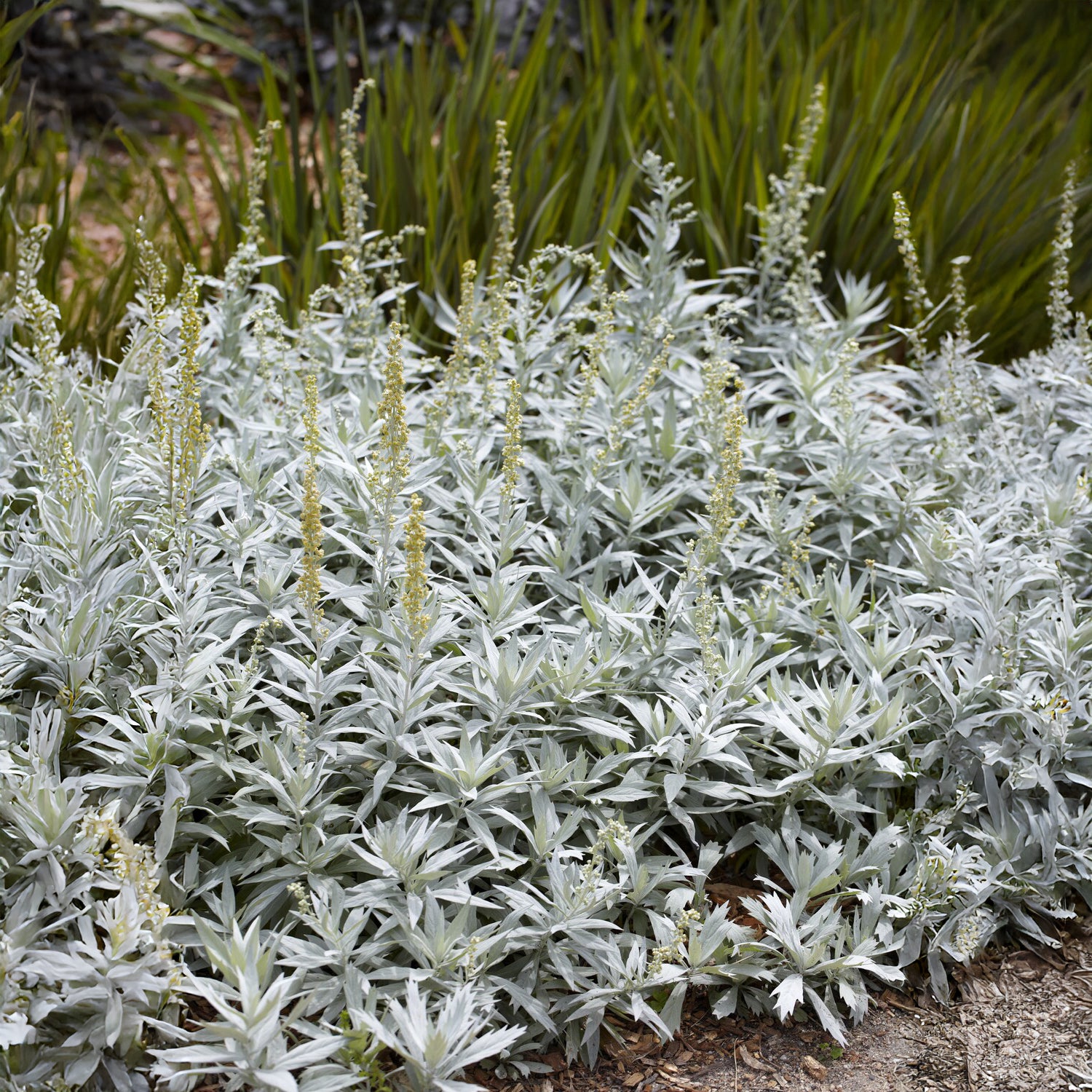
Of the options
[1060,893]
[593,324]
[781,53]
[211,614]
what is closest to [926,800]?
[1060,893]

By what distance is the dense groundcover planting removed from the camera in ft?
6.46

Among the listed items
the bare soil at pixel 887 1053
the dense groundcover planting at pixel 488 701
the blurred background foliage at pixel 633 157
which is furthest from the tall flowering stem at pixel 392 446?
the blurred background foliage at pixel 633 157

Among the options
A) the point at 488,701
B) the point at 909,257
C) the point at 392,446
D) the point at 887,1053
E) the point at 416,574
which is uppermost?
the point at 909,257

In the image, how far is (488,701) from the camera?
227cm

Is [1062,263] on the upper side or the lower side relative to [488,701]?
upper

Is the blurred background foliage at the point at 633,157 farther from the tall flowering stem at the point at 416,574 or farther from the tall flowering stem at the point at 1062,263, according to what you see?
the tall flowering stem at the point at 416,574

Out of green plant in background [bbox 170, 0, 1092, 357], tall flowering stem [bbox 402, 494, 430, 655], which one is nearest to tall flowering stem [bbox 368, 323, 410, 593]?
tall flowering stem [bbox 402, 494, 430, 655]

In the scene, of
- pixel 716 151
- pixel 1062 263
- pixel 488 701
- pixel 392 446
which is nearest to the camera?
pixel 392 446

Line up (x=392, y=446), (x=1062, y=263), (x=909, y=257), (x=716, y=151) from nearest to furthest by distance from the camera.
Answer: (x=392, y=446) → (x=909, y=257) → (x=1062, y=263) → (x=716, y=151)

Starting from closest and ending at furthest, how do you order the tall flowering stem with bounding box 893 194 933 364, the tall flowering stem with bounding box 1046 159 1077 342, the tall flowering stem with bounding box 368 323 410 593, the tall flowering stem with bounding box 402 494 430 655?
the tall flowering stem with bounding box 402 494 430 655
the tall flowering stem with bounding box 368 323 410 593
the tall flowering stem with bounding box 893 194 933 364
the tall flowering stem with bounding box 1046 159 1077 342

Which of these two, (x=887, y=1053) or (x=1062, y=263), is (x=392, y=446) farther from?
(x=1062, y=263)

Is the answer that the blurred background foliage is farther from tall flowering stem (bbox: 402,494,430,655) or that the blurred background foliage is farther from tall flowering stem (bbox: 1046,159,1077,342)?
tall flowering stem (bbox: 402,494,430,655)

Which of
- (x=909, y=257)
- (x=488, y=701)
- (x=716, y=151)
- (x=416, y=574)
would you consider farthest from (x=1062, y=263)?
(x=416, y=574)

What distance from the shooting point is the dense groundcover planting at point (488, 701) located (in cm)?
197
